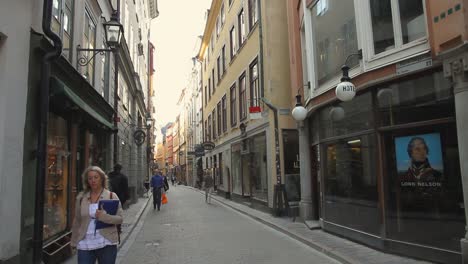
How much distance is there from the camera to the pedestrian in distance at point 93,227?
4480mm

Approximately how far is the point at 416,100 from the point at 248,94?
12.6 m

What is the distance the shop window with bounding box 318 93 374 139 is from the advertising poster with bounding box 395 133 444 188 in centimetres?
102

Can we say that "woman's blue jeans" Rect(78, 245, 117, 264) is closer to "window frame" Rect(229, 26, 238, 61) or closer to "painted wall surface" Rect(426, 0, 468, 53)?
"painted wall surface" Rect(426, 0, 468, 53)

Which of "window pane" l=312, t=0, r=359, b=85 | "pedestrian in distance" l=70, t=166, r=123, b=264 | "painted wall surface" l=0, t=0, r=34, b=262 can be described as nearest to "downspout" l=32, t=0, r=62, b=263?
"painted wall surface" l=0, t=0, r=34, b=262

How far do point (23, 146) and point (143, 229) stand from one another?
741cm

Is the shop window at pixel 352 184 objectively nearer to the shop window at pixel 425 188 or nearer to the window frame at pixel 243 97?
the shop window at pixel 425 188

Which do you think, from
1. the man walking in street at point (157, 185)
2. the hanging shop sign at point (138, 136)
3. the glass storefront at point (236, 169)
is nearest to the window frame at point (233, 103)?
the glass storefront at point (236, 169)

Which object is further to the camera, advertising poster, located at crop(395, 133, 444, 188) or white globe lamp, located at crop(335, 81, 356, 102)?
white globe lamp, located at crop(335, 81, 356, 102)

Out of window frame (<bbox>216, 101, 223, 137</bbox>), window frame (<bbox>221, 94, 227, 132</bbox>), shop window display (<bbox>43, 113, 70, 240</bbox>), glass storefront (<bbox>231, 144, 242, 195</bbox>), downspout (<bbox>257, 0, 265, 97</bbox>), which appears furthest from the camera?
window frame (<bbox>216, 101, 223, 137</bbox>)

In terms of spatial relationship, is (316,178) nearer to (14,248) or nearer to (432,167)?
(432,167)

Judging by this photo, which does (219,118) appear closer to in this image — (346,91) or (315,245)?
(315,245)

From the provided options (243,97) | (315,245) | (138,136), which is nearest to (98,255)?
(315,245)

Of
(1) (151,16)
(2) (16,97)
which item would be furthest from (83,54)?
(1) (151,16)

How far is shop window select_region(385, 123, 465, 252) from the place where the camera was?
7000 millimetres
